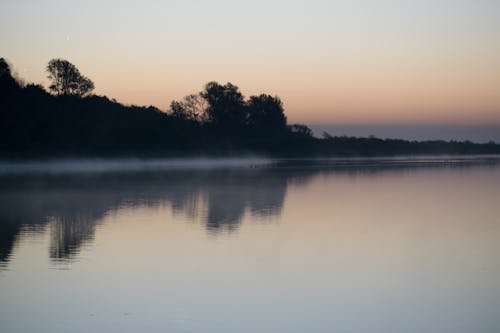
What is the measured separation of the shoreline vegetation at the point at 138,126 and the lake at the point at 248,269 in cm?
4937

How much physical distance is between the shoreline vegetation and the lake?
49373 mm

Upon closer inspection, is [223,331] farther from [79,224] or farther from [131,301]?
[79,224]

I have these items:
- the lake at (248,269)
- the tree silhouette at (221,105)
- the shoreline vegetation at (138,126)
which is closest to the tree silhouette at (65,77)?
the shoreline vegetation at (138,126)

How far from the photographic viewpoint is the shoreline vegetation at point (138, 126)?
69625 millimetres

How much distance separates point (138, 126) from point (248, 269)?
3005 inches

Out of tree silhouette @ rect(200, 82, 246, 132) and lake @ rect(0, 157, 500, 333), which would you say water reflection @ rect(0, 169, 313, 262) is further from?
tree silhouette @ rect(200, 82, 246, 132)

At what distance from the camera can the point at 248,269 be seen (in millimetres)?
12148

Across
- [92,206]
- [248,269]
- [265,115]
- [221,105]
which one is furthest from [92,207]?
[265,115]

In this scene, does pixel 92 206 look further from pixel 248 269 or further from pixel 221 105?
pixel 221 105

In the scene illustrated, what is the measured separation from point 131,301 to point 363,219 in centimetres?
1195

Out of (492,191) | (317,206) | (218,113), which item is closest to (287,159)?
(218,113)

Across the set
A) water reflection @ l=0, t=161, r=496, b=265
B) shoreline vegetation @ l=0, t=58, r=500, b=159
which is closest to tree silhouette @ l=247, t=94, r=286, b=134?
shoreline vegetation @ l=0, t=58, r=500, b=159

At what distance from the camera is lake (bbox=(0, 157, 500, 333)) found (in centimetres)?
901

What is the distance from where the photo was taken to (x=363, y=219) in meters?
20.5
